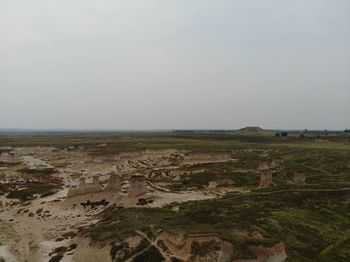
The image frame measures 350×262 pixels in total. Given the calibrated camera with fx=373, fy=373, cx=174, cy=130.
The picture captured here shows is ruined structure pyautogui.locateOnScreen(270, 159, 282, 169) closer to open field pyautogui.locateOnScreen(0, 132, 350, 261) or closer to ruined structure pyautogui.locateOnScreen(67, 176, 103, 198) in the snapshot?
open field pyautogui.locateOnScreen(0, 132, 350, 261)

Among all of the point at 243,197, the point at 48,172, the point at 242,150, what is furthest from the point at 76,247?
the point at 242,150

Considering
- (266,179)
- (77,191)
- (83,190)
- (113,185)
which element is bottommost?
(77,191)

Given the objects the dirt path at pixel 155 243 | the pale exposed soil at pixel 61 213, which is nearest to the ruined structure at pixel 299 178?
the pale exposed soil at pixel 61 213

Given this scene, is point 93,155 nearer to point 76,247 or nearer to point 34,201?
point 34,201

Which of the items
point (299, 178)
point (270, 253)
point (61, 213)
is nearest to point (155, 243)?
point (270, 253)

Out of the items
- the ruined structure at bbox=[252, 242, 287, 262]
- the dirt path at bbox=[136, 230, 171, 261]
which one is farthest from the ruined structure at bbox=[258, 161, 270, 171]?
the dirt path at bbox=[136, 230, 171, 261]

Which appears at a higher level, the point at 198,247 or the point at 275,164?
the point at 275,164

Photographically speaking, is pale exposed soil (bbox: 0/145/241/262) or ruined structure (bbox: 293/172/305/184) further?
ruined structure (bbox: 293/172/305/184)

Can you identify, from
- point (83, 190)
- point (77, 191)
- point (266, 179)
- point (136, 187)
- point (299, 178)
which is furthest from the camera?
point (299, 178)

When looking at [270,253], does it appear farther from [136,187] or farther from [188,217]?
[136,187]

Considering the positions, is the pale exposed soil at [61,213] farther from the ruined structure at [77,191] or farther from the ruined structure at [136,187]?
the ruined structure at [136,187]

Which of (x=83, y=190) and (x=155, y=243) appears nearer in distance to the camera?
(x=155, y=243)
